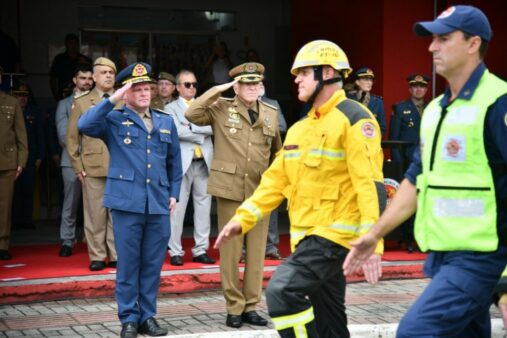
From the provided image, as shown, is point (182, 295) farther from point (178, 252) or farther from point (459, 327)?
point (459, 327)

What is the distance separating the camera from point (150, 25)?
50.1 ft

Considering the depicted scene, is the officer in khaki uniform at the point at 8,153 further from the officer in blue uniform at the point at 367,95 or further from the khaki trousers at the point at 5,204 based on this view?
the officer in blue uniform at the point at 367,95

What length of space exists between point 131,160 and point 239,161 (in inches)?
42.2

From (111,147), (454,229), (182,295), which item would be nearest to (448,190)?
(454,229)

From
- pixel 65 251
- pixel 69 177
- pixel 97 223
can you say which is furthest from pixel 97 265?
pixel 69 177

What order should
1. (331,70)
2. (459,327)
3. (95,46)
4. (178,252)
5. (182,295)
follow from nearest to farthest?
(459,327)
(331,70)
(182,295)
(178,252)
(95,46)

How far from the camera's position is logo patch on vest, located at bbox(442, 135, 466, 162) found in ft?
15.1

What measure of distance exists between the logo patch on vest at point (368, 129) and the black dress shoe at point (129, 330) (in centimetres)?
279

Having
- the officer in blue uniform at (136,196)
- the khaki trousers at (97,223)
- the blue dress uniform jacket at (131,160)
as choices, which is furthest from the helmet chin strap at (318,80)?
the khaki trousers at (97,223)

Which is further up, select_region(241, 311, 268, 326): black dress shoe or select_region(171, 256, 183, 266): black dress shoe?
select_region(171, 256, 183, 266): black dress shoe

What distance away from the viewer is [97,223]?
395 inches

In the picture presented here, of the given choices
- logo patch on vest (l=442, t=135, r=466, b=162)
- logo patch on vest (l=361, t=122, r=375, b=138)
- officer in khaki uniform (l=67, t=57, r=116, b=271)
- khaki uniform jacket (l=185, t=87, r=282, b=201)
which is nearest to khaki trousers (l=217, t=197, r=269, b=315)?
khaki uniform jacket (l=185, t=87, r=282, b=201)

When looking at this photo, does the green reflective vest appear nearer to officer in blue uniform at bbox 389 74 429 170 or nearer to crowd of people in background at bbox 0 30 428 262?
crowd of people in background at bbox 0 30 428 262

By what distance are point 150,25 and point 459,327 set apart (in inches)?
451
